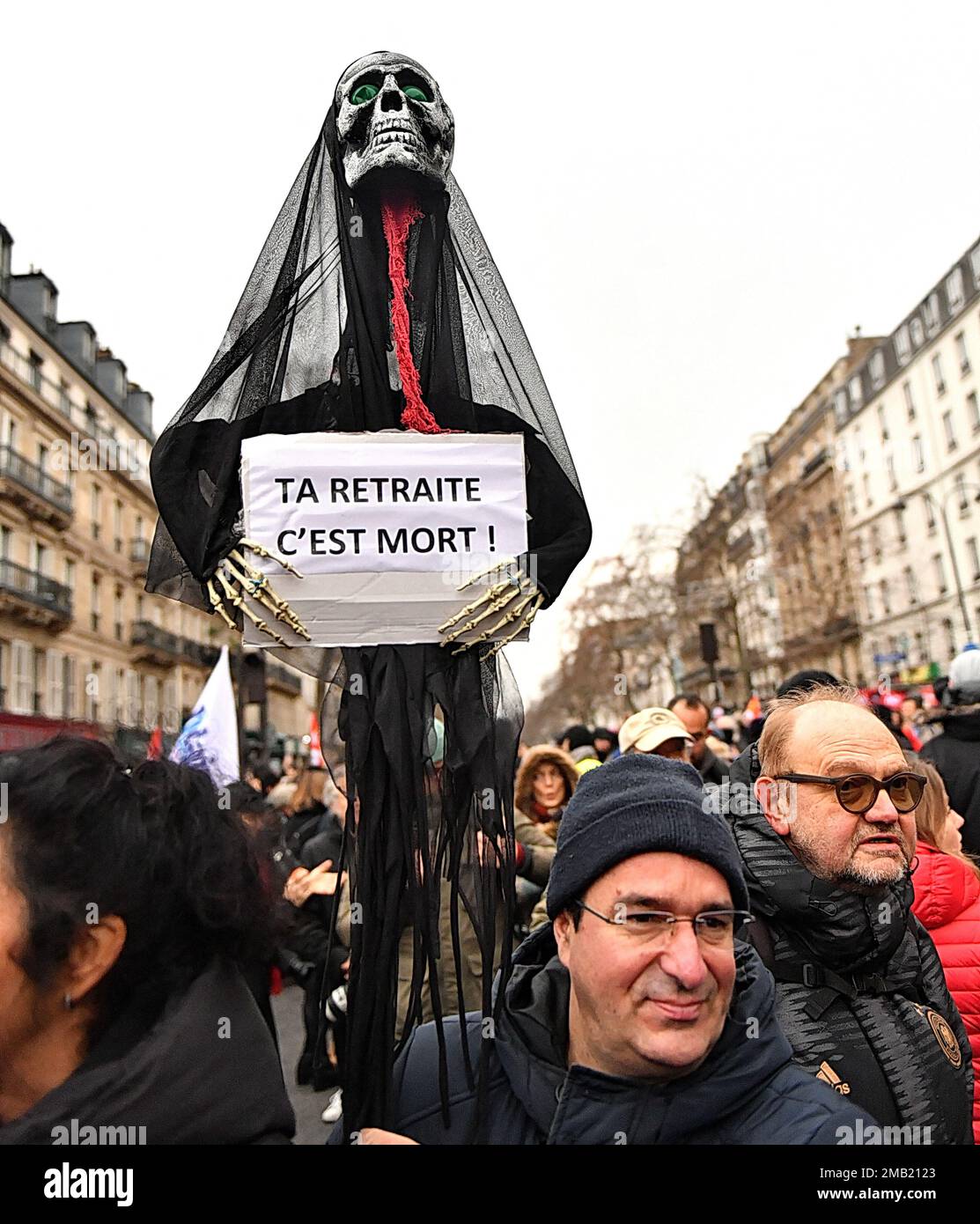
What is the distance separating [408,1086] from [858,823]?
103 cm

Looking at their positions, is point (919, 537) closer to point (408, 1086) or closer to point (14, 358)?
point (14, 358)

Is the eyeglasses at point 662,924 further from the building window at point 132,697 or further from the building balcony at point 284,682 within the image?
the building balcony at point 284,682

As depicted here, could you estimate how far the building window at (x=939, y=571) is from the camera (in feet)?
128

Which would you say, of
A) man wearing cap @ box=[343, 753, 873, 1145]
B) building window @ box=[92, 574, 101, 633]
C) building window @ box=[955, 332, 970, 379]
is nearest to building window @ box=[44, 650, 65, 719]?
building window @ box=[92, 574, 101, 633]

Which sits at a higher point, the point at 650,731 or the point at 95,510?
the point at 95,510

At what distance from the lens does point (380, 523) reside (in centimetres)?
175

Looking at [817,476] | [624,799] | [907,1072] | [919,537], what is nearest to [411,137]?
[624,799]

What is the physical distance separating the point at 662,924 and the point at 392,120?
1542 mm

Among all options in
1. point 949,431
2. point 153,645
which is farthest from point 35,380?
point 949,431

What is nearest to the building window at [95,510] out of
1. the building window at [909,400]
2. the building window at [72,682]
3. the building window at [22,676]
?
the building window at [72,682]

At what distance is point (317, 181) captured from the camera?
191cm

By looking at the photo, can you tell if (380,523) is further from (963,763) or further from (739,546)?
(739,546)

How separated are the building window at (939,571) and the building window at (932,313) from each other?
890 cm

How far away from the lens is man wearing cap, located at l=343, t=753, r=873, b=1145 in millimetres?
1376
